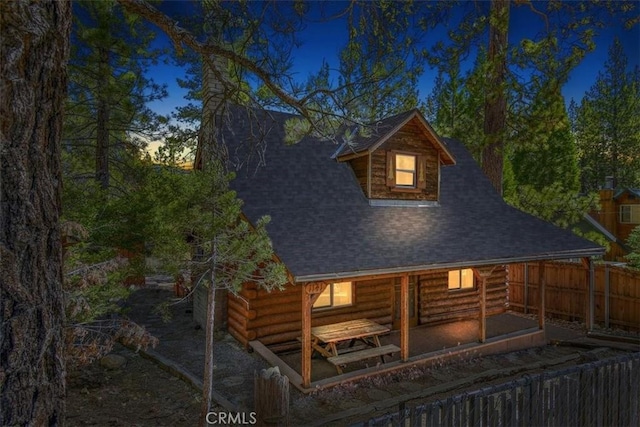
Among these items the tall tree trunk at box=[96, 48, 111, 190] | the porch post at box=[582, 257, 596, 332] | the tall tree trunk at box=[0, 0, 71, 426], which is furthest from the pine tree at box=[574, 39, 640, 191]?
the tall tree trunk at box=[0, 0, 71, 426]

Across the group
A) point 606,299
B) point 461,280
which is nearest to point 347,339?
point 461,280

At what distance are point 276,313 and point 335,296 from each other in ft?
6.56

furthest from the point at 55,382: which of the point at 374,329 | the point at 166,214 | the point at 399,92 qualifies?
the point at 399,92

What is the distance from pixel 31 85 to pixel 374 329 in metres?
8.79

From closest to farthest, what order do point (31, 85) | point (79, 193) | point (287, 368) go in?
1. point (31, 85)
2. point (79, 193)
3. point (287, 368)

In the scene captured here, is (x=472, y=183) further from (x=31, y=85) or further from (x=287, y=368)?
(x=31, y=85)

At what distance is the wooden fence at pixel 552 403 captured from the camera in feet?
15.3

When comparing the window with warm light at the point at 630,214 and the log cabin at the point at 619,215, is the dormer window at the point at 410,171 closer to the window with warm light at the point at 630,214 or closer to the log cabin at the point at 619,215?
the log cabin at the point at 619,215

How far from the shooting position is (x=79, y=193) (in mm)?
8648

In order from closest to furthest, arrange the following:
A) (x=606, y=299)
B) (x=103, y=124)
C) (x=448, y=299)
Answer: (x=606, y=299)
(x=448, y=299)
(x=103, y=124)

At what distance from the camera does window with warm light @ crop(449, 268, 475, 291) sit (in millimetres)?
14258

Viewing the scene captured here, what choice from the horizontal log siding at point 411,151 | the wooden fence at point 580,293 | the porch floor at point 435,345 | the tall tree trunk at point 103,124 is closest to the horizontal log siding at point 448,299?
the porch floor at point 435,345

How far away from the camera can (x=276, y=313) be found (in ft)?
36.6

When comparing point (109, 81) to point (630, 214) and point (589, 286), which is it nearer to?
point (589, 286)
